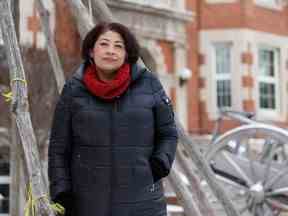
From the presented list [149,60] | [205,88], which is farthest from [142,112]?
[205,88]

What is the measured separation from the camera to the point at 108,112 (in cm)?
287

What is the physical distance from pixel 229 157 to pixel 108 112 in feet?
18.0

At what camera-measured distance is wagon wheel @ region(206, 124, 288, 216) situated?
7.38m

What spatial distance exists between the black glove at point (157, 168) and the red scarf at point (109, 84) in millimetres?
337

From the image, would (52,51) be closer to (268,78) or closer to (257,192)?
(257,192)

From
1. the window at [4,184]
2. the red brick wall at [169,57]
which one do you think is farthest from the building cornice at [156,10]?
the window at [4,184]

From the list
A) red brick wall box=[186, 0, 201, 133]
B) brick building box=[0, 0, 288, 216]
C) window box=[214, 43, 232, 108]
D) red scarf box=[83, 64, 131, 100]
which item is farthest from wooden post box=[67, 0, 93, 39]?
window box=[214, 43, 232, 108]

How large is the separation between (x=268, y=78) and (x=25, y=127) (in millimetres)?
13524

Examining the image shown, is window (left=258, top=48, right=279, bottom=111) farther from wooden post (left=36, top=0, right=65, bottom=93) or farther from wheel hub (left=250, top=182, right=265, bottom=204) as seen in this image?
wooden post (left=36, top=0, right=65, bottom=93)

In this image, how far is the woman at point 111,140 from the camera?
2.86 meters

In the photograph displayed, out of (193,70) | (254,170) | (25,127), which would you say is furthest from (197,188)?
(193,70)

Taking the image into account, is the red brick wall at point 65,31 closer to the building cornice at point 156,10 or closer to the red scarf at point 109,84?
the building cornice at point 156,10

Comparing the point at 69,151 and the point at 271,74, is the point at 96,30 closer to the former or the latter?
the point at 69,151

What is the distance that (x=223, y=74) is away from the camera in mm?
15859
